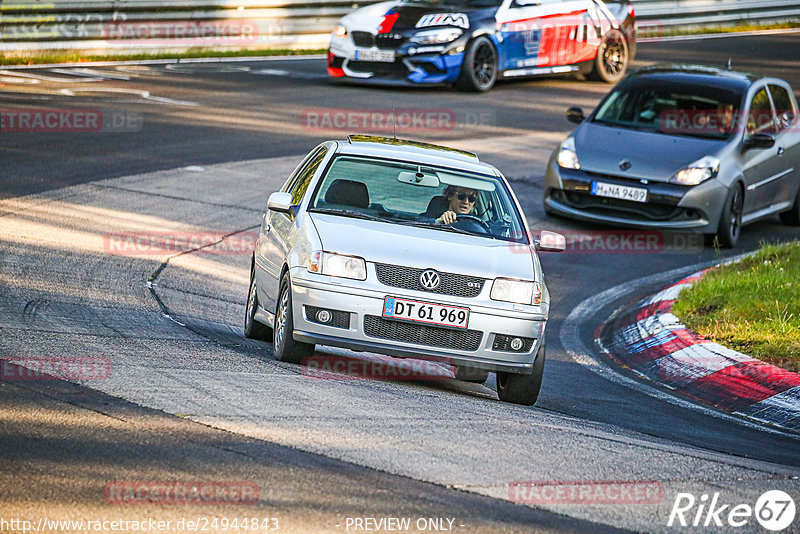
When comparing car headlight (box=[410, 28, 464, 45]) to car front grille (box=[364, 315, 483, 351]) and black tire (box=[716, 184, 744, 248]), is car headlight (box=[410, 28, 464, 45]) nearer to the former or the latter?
black tire (box=[716, 184, 744, 248])

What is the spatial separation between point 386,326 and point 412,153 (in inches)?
75.2

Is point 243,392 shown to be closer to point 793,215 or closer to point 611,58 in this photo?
point 793,215

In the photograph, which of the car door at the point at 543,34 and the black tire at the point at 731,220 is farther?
the car door at the point at 543,34

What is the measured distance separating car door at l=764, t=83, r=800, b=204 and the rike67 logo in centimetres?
1002

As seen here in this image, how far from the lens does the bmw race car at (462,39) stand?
2133 centimetres

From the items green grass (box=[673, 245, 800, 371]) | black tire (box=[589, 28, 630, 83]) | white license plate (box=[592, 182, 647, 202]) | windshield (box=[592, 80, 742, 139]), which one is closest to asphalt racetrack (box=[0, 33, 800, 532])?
white license plate (box=[592, 182, 647, 202])

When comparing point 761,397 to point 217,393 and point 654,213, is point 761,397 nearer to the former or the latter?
point 217,393

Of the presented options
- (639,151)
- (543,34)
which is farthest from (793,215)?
(543,34)

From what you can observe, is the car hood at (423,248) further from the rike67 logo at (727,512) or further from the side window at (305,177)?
the rike67 logo at (727,512)

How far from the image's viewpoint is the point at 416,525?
5160mm

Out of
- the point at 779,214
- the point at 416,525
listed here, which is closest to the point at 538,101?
the point at 779,214

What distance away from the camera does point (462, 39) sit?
2147cm

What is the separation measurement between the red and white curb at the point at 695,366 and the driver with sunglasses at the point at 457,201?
2.09 meters

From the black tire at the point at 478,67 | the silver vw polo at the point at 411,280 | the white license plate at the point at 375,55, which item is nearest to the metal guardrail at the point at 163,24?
the white license plate at the point at 375,55
